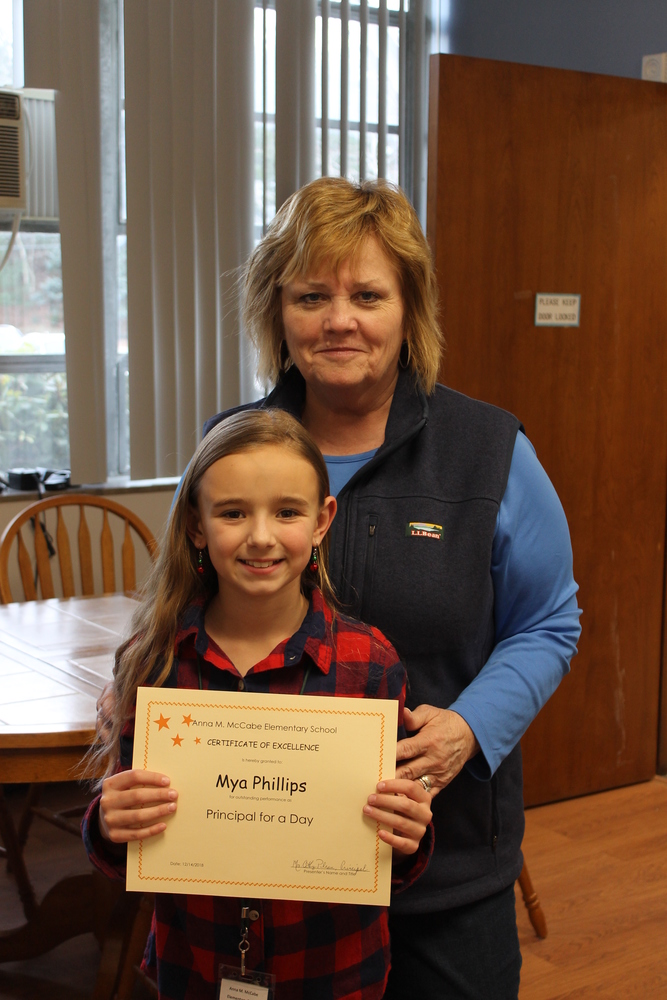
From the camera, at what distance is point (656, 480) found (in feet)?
10.9

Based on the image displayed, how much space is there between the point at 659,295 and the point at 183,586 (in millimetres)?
2561

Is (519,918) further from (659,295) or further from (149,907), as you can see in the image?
(659,295)

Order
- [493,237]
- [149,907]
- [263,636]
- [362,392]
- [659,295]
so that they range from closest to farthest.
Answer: [263,636] → [362,392] → [149,907] → [493,237] → [659,295]

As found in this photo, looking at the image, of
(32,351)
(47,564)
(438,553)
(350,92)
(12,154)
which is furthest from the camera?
(350,92)

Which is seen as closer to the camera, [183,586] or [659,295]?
[183,586]

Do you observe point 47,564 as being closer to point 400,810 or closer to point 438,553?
point 438,553

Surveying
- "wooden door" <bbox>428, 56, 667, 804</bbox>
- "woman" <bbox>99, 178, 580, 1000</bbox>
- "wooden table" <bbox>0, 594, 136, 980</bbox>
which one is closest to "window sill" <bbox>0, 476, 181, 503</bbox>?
"wooden table" <bbox>0, 594, 136, 980</bbox>

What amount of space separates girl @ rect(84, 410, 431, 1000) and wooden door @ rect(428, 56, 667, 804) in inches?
73.1

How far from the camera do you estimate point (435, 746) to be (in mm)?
1074

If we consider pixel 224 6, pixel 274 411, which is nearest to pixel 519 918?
pixel 274 411

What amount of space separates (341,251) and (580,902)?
214cm
